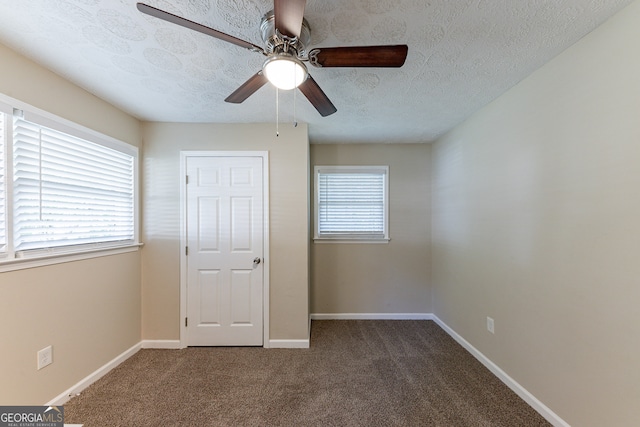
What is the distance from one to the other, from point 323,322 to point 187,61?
3106 millimetres

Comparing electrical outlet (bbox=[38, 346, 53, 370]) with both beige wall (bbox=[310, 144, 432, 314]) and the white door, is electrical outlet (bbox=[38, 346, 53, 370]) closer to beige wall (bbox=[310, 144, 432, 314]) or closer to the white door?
the white door

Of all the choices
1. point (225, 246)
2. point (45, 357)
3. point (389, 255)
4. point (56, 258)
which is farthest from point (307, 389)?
point (56, 258)

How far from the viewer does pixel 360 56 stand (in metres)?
1.23

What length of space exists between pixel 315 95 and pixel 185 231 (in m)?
2.04

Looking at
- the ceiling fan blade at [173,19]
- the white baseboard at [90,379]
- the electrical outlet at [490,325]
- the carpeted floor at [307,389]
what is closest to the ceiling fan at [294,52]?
the ceiling fan blade at [173,19]

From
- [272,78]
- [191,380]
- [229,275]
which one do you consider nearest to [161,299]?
[229,275]

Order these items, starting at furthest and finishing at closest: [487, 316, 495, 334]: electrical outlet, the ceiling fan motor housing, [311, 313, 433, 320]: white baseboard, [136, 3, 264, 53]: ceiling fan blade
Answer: [311, 313, 433, 320]: white baseboard → [487, 316, 495, 334]: electrical outlet → the ceiling fan motor housing → [136, 3, 264, 53]: ceiling fan blade

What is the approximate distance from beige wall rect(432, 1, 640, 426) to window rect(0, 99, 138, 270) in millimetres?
3413

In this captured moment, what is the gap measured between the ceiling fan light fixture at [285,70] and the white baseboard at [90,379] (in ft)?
8.63

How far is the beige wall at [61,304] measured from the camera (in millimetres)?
1581

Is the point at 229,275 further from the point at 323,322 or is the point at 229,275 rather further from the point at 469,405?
the point at 469,405

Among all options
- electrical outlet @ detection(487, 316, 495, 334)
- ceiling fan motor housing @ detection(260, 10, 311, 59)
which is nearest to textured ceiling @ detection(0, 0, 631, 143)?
ceiling fan motor housing @ detection(260, 10, 311, 59)

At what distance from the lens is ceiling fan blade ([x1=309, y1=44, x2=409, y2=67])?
1.18 meters

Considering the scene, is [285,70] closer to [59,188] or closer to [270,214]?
[270,214]
